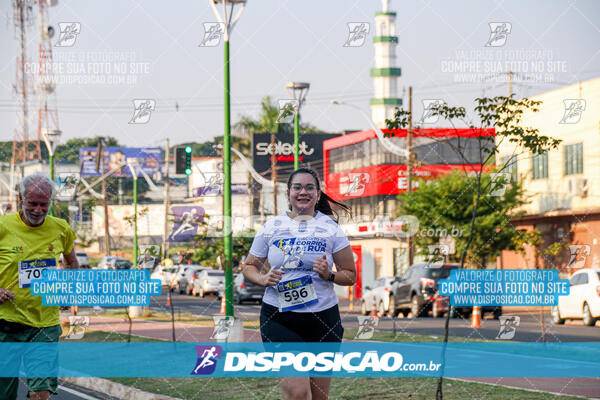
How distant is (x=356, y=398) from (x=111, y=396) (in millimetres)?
3062

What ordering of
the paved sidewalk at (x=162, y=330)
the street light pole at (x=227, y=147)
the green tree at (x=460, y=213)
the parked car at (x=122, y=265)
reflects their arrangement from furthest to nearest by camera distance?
the parked car at (x=122, y=265) < the green tree at (x=460, y=213) < the paved sidewalk at (x=162, y=330) < the street light pole at (x=227, y=147)

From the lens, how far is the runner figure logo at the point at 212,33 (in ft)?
46.1

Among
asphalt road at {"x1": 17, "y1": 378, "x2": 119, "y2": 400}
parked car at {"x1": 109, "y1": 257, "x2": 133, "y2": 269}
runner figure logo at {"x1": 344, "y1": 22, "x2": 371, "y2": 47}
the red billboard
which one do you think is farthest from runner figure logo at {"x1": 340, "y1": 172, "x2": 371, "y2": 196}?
parked car at {"x1": 109, "y1": 257, "x2": 133, "y2": 269}

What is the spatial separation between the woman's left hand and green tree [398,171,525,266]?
2707cm

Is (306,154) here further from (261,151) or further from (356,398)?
(356,398)

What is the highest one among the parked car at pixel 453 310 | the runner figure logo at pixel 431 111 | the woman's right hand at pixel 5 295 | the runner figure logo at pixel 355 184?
the runner figure logo at pixel 431 111

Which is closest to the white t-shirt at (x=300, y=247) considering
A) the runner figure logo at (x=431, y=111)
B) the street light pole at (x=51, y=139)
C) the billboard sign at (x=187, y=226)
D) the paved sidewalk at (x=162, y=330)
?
the runner figure logo at (x=431, y=111)

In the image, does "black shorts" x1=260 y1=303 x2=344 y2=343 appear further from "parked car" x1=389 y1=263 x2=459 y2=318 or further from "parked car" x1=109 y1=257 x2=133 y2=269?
"parked car" x1=109 y1=257 x2=133 y2=269

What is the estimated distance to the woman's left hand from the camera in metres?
5.71

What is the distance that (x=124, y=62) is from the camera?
1358 centimetres

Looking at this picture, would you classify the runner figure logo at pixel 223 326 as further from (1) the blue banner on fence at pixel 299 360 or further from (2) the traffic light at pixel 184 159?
(2) the traffic light at pixel 184 159

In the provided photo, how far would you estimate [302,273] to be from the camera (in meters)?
5.80

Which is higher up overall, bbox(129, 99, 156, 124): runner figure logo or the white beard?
bbox(129, 99, 156, 124): runner figure logo

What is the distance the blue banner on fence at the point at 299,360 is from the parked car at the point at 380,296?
12.9 metres
